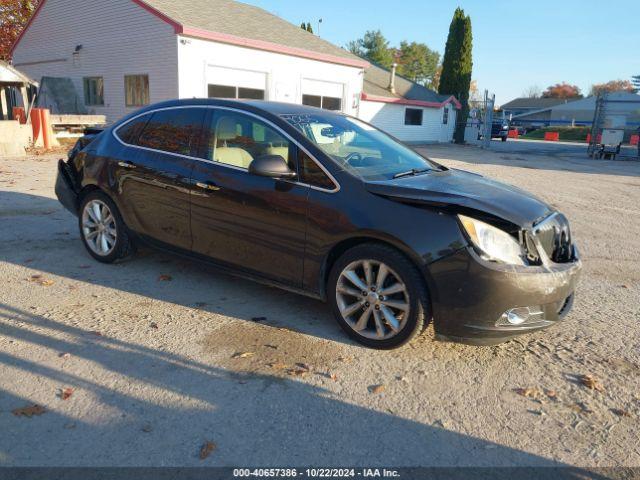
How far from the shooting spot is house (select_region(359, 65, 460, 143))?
94.1 feet

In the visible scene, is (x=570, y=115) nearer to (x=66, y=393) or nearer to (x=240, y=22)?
(x=240, y=22)

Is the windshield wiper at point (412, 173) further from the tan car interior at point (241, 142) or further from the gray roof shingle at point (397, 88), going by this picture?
the gray roof shingle at point (397, 88)

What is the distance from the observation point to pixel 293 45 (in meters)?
21.5

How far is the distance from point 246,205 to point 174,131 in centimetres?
123

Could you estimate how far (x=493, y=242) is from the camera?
3293mm

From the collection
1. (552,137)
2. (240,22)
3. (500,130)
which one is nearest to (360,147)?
(240,22)

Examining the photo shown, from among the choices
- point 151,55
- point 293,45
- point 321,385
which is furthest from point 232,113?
point 293,45

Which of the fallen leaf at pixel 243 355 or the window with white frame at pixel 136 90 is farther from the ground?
the window with white frame at pixel 136 90

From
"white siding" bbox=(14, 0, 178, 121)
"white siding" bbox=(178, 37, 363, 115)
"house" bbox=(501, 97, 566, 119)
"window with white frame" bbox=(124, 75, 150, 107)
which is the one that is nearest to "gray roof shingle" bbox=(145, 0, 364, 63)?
"white siding" bbox=(178, 37, 363, 115)

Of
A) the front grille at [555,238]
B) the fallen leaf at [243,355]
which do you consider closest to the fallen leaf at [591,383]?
the front grille at [555,238]

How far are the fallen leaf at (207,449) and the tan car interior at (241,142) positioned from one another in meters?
2.22

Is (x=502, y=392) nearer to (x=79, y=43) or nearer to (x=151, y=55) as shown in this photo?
(x=151, y=55)

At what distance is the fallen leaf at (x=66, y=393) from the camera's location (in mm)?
2967

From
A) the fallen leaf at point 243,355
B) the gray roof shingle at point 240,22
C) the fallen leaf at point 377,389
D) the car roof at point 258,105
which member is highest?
the gray roof shingle at point 240,22
